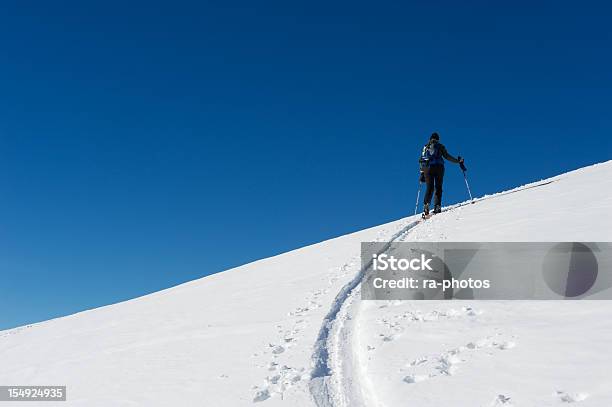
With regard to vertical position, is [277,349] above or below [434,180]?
below

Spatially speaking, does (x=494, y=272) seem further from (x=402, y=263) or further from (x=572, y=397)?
(x=572, y=397)

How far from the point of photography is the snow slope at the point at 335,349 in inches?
171

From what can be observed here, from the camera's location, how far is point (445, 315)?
20.1ft

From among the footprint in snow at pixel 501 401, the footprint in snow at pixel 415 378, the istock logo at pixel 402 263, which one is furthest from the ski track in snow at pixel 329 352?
the footprint in snow at pixel 501 401

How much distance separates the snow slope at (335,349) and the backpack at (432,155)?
4974 millimetres

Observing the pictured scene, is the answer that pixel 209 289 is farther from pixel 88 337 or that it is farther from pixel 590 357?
pixel 590 357

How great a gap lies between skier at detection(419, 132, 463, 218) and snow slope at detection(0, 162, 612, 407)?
482 cm

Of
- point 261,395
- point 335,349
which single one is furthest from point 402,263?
point 261,395

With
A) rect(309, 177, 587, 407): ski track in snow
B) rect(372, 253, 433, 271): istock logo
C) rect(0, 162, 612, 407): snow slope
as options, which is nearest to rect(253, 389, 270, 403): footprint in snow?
rect(0, 162, 612, 407): snow slope

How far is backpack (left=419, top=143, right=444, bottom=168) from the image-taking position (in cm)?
1517

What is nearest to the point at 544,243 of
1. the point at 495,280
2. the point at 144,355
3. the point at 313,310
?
the point at 495,280

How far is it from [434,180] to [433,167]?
51cm

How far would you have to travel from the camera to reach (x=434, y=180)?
608 inches

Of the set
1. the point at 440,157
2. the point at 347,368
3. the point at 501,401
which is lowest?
the point at 501,401
